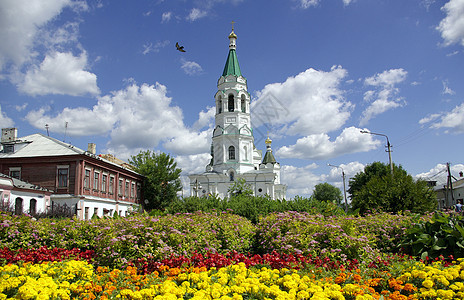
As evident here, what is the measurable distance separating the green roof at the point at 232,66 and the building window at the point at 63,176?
3523 centimetres

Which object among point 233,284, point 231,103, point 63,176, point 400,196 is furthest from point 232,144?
point 233,284

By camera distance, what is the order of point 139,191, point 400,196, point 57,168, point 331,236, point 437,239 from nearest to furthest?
1. point 437,239
2. point 331,236
3. point 400,196
4. point 57,168
5. point 139,191

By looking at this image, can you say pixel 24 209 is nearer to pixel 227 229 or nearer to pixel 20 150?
pixel 20 150

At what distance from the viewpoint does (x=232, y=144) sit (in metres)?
56.2

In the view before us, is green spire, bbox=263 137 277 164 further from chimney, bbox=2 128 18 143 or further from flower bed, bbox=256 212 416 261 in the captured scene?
flower bed, bbox=256 212 416 261

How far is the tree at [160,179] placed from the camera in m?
40.4

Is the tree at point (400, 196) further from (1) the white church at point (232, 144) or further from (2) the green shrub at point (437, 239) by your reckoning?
(1) the white church at point (232, 144)

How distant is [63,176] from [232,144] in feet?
104

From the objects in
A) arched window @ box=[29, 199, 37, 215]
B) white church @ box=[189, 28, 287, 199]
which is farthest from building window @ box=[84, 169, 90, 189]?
white church @ box=[189, 28, 287, 199]

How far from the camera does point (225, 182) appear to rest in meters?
54.7

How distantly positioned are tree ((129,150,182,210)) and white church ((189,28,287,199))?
13.8 metres

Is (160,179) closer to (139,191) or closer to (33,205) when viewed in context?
(139,191)

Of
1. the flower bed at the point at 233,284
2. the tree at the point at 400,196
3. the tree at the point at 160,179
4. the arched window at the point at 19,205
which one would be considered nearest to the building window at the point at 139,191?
the tree at the point at 160,179

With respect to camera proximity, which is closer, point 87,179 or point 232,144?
point 87,179
